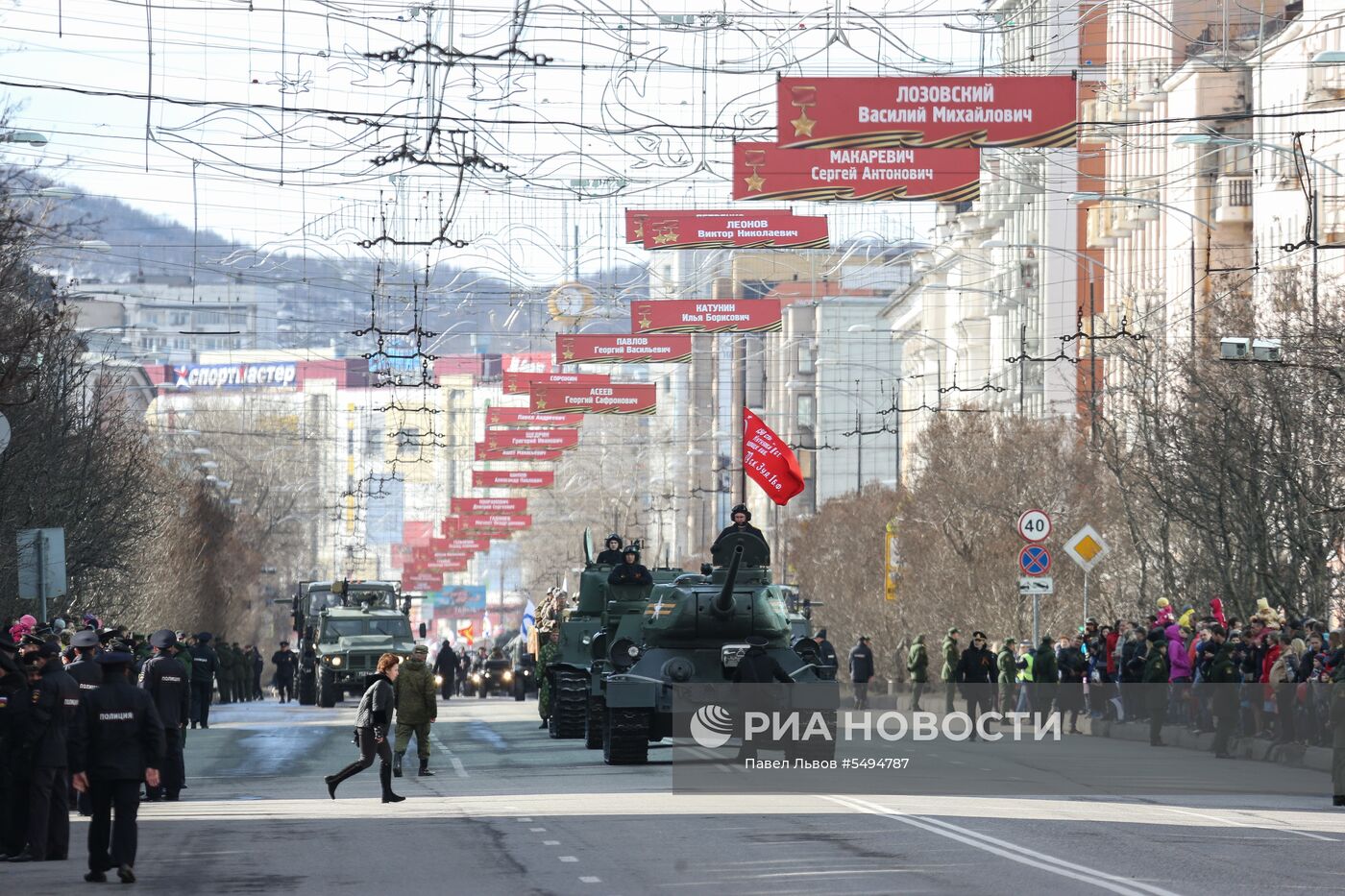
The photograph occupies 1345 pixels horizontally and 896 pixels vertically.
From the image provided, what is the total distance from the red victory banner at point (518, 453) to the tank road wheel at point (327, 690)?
852 centimetres

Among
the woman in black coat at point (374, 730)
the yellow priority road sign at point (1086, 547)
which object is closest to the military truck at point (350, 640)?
the yellow priority road sign at point (1086, 547)

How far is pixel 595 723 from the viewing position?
32344mm

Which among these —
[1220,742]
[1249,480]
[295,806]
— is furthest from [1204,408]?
[295,806]

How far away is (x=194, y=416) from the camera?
122 metres

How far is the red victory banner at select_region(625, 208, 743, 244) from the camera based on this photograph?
115 ft

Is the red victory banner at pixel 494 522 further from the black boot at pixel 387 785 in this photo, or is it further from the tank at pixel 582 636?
the black boot at pixel 387 785

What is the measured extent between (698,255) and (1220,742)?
35.9m

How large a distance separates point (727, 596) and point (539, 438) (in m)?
34.6

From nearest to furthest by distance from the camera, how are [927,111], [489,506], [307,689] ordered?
[927,111] → [307,689] → [489,506]

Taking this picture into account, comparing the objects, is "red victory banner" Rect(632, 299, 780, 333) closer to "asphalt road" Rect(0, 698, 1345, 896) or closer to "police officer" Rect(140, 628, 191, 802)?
"asphalt road" Rect(0, 698, 1345, 896)

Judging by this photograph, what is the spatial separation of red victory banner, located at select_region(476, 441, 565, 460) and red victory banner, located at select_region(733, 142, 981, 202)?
107 ft

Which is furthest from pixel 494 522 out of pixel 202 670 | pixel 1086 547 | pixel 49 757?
pixel 49 757

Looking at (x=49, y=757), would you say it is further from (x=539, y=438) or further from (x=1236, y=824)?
(x=539, y=438)

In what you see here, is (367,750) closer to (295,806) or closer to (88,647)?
(295,806)
